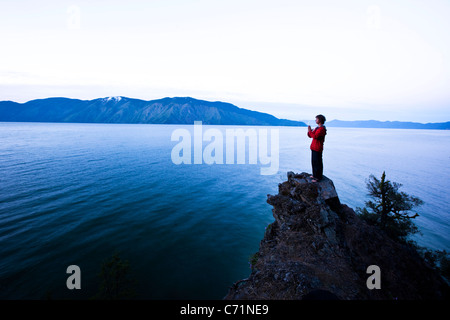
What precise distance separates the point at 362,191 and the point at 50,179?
6729cm

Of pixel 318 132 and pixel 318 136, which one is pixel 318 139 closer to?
pixel 318 136

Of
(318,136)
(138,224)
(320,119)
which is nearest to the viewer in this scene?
(320,119)

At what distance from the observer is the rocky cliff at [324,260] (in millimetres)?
9656

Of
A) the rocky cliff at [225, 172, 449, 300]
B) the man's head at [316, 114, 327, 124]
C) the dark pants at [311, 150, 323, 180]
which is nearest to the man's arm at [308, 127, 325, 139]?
the man's head at [316, 114, 327, 124]

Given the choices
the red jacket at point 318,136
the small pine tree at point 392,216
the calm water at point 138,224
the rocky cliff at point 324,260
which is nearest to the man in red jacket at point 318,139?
the red jacket at point 318,136

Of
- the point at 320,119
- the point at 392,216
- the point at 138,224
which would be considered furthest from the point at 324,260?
the point at 392,216

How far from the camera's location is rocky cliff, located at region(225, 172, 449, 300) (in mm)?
9656

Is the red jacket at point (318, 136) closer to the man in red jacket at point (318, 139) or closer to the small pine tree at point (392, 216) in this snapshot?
the man in red jacket at point (318, 139)

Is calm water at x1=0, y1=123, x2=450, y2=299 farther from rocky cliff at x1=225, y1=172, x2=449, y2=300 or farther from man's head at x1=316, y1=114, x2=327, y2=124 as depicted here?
man's head at x1=316, y1=114, x2=327, y2=124

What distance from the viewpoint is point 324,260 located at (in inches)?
449

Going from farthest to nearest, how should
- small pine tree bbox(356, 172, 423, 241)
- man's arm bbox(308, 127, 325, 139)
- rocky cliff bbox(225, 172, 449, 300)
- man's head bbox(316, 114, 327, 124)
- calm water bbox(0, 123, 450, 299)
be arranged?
small pine tree bbox(356, 172, 423, 241)
calm water bbox(0, 123, 450, 299)
man's arm bbox(308, 127, 325, 139)
man's head bbox(316, 114, 327, 124)
rocky cliff bbox(225, 172, 449, 300)

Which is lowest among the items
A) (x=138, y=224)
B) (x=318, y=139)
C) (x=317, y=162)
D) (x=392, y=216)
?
(x=392, y=216)

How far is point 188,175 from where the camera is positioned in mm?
47688
